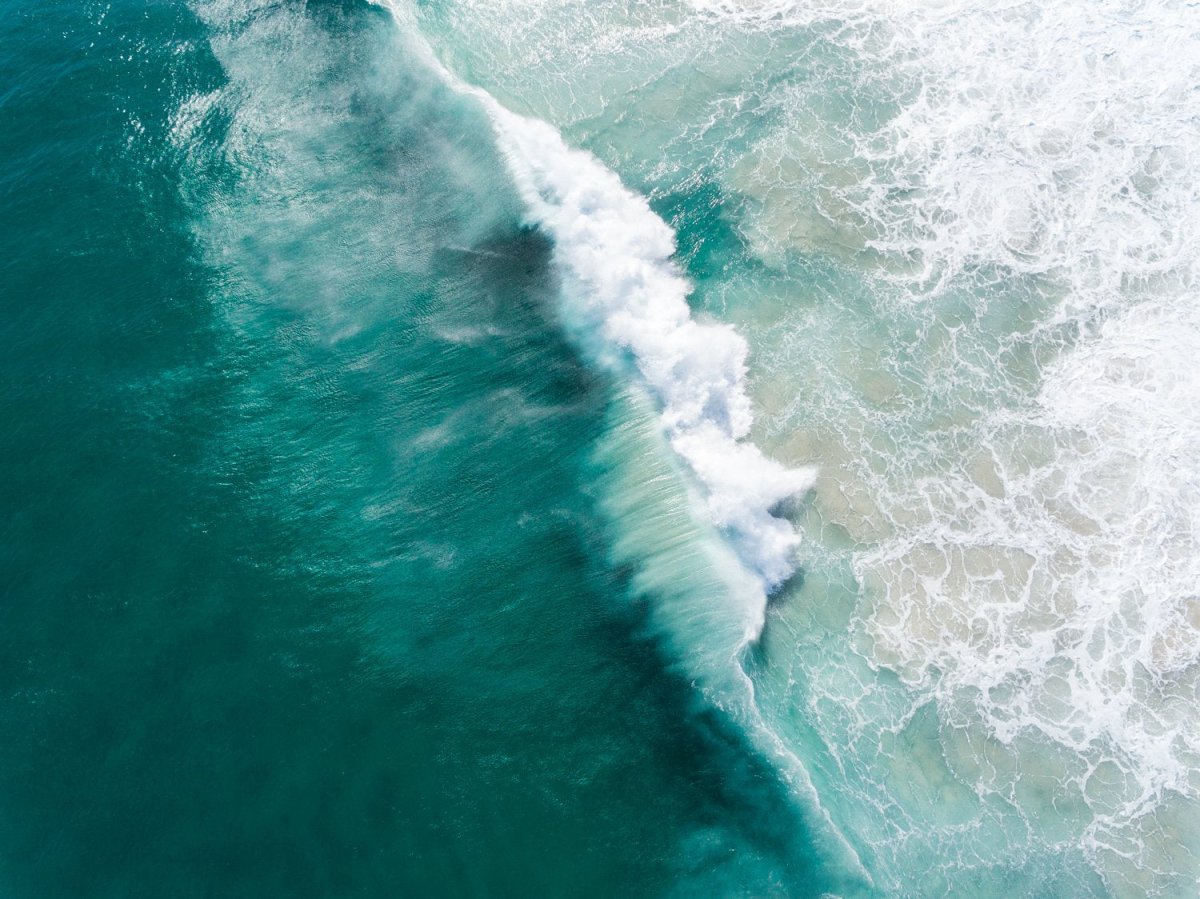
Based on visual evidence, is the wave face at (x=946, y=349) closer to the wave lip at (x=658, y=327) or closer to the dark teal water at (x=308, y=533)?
the wave lip at (x=658, y=327)

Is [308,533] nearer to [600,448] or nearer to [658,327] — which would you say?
[600,448]

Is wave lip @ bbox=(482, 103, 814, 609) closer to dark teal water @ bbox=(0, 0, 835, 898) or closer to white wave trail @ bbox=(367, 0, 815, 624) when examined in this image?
white wave trail @ bbox=(367, 0, 815, 624)

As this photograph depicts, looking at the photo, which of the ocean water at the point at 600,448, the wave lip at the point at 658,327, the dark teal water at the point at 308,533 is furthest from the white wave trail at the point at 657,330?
the dark teal water at the point at 308,533

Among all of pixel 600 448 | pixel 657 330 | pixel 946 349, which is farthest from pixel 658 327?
pixel 946 349

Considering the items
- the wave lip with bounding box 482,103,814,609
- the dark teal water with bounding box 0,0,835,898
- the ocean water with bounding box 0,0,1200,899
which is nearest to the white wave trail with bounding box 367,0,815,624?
the wave lip with bounding box 482,103,814,609

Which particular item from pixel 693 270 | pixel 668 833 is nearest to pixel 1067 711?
pixel 668 833
